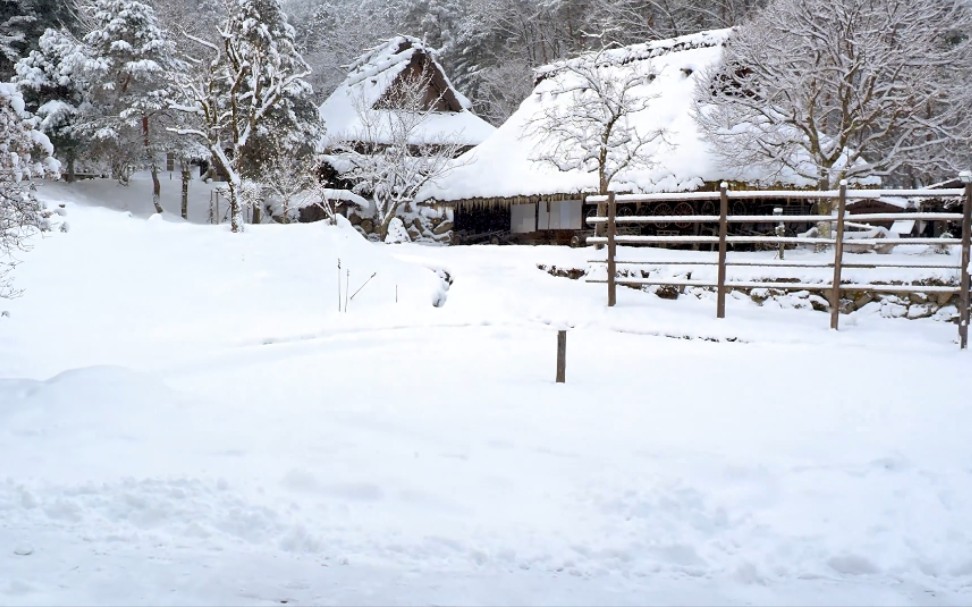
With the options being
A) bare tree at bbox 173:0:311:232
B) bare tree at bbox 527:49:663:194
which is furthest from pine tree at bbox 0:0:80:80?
bare tree at bbox 527:49:663:194

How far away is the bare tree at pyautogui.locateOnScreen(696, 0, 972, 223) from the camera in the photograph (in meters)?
14.9

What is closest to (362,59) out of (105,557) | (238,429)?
(238,429)

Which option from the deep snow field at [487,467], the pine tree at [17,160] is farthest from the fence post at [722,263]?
the pine tree at [17,160]

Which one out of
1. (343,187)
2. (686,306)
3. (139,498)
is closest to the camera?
(139,498)

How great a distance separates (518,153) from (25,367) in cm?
1469

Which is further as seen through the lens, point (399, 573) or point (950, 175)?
point (950, 175)

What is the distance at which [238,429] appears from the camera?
17.8ft

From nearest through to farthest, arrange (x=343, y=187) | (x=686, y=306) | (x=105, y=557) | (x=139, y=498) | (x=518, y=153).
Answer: (x=105, y=557) < (x=139, y=498) < (x=686, y=306) < (x=518, y=153) < (x=343, y=187)

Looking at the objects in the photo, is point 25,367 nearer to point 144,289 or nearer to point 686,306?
point 144,289

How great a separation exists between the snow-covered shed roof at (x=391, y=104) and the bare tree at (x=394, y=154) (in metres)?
0.12

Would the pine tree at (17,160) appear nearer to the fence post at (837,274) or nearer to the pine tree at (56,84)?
the fence post at (837,274)

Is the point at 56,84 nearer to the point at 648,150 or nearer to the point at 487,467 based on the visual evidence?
the point at 648,150

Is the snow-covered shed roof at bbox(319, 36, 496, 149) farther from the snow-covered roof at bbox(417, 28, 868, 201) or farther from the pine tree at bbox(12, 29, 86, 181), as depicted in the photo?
the pine tree at bbox(12, 29, 86, 181)

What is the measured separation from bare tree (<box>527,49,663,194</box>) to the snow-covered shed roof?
6522 mm
